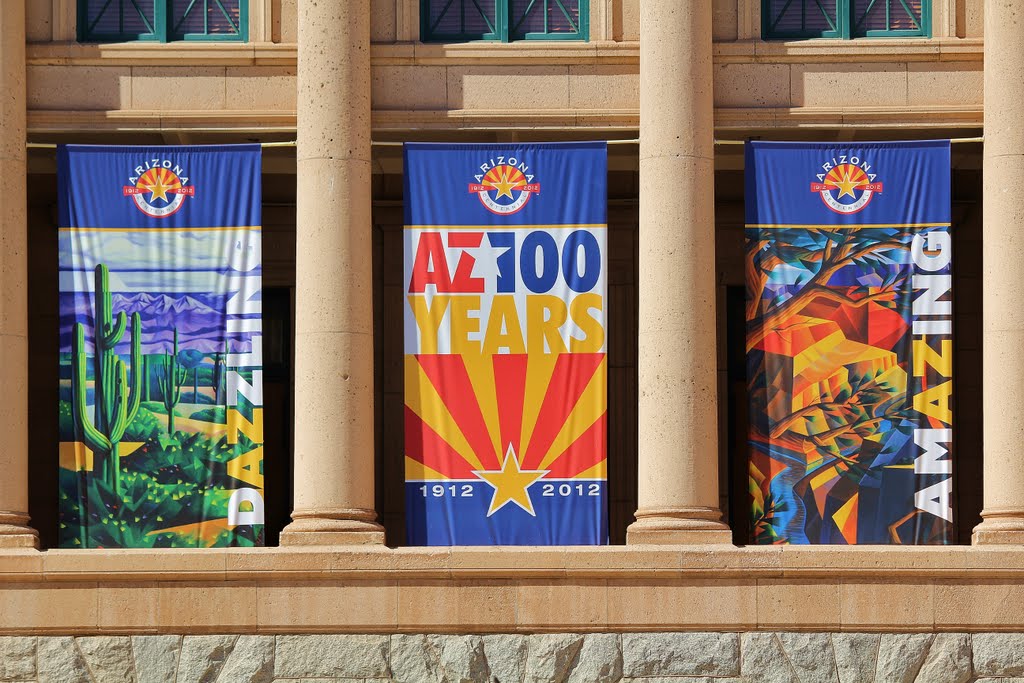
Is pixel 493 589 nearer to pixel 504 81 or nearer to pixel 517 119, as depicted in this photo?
pixel 517 119

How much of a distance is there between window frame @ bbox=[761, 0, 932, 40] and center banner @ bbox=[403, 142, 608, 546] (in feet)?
10.5

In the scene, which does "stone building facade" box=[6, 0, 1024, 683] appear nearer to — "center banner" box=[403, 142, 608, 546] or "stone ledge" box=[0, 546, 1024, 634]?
"stone ledge" box=[0, 546, 1024, 634]

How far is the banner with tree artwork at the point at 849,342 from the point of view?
89.1ft

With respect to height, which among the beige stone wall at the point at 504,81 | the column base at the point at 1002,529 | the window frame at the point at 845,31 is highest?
the window frame at the point at 845,31

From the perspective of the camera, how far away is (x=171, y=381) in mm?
27562

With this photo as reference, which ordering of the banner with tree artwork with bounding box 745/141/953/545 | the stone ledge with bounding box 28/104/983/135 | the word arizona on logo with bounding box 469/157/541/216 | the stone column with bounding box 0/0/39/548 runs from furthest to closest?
1. the stone ledge with bounding box 28/104/983/135
2. the word arizona on logo with bounding box 469/157/541/216
3. the stone column with bounding box 0/0/39/548
4. the banner with tree artwork with bounding box 745/141/953/545

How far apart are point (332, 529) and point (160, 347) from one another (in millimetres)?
3500

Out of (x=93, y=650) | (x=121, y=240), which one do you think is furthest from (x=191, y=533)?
(x=121, y=240)

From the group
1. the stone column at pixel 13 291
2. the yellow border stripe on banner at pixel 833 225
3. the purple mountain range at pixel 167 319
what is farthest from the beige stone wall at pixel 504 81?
the purple mountain range at pixel 167 319

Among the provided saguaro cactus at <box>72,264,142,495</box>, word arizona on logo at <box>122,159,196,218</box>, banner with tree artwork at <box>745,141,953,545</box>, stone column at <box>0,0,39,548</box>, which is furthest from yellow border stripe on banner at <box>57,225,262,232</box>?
banner with tree artwork at <box>745,141,953,545</box>

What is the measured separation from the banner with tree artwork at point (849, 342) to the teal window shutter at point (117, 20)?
347 inches

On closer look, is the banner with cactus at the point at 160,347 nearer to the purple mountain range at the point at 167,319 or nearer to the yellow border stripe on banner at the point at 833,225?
the purple mountain range at the point at 167,319

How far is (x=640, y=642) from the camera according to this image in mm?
26609

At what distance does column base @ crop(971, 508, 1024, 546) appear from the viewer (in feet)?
88.2
